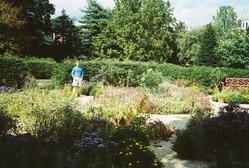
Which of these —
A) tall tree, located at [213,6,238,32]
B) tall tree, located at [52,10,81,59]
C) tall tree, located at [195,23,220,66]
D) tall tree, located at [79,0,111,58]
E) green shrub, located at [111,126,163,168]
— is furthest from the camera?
tall tree, located at [213,6,238,32]

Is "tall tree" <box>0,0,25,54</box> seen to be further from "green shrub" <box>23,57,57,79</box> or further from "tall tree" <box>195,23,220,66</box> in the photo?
"tall tree" <box>195,23,220,66</box>

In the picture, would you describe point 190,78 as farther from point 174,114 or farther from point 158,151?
point 158,151

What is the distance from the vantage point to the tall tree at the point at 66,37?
35.9 meters

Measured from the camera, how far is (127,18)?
29562mm

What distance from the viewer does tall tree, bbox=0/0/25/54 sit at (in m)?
23.4

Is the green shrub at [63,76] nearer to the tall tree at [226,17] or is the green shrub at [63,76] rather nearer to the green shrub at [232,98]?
the green shrub at [232,98]

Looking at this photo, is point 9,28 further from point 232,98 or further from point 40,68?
point 232,98

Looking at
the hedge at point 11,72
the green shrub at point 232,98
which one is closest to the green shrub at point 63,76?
the hedge at point 11,72

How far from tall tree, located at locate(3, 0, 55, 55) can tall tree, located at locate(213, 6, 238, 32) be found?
54194 mm

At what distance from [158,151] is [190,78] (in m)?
15.4

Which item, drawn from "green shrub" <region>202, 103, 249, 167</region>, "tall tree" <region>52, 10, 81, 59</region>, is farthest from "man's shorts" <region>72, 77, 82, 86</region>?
"tall tree" <region>52, 10, 81, 59</region>

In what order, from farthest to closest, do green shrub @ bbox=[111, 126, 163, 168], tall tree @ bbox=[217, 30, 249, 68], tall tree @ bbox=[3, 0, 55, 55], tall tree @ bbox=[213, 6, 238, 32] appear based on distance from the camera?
tall tree @ bbox=[213, 6, 238, 32], tall tree @ bbox=[3, 0, 55, 55], tall tree @ bbox=[217, 30, 249, 68], green shrub @ bbox=[111, 126, 163, 168]

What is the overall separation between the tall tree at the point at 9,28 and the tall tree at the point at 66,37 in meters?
10.8

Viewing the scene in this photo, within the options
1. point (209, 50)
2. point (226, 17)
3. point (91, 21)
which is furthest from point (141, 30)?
point (226, 17)
